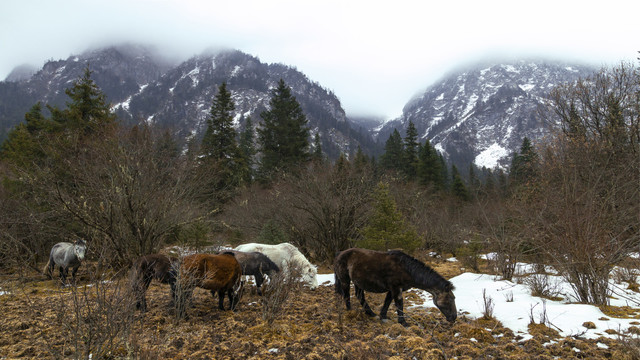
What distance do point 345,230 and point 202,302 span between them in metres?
6.14

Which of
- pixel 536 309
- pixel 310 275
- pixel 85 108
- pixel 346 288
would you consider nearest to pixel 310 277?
pixel 310 275

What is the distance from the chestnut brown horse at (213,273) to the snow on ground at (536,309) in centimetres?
355

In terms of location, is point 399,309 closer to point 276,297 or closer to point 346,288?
point 346,288

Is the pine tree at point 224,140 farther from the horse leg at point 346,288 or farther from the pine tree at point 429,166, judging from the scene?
the pine tree at point 429,166

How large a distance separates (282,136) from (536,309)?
89.8ft

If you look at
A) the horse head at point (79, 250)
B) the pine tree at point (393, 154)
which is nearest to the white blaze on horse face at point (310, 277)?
the horse head at point (79, 250)

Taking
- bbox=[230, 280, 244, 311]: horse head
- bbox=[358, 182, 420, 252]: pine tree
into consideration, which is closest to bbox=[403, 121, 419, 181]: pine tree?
bbox=[358, 182, 420, 252]: pine tree

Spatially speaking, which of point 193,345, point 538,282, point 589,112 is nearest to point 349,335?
point 193,345

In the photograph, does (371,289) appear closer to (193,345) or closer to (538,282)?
(193,345)

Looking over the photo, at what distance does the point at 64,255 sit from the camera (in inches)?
289

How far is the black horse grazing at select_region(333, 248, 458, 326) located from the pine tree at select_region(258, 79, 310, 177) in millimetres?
23406

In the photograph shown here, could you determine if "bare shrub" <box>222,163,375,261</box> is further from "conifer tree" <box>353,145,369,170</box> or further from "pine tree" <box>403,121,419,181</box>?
"pine tree" <box>403,121,419,181</box>

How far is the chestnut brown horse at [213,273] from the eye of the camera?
15.3 ft

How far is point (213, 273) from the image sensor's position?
15.8 feet
